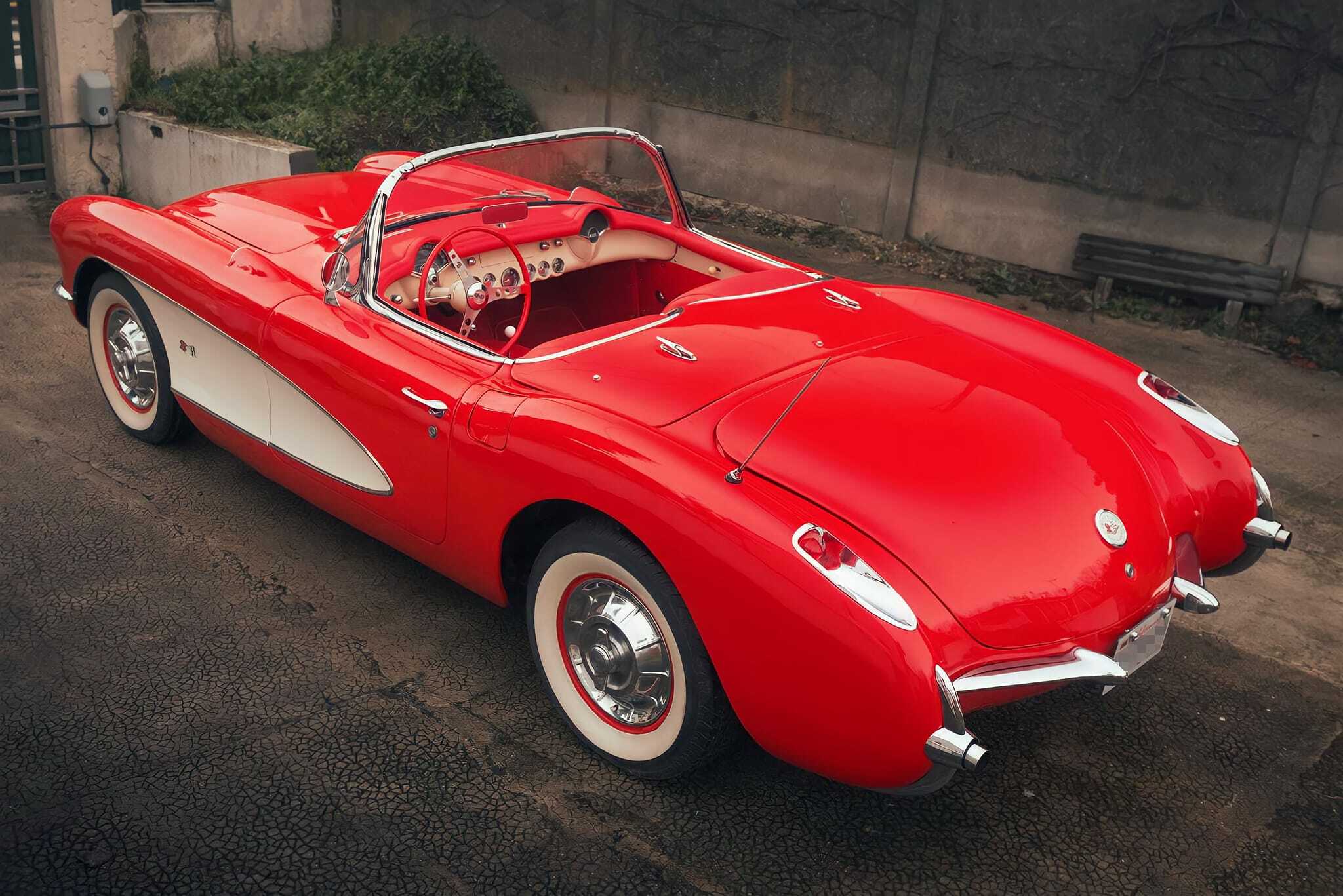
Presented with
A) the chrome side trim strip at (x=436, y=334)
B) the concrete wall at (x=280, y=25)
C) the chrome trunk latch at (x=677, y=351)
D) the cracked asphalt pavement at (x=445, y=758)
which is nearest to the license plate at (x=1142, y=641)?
the cracked asphalt pavement at (x=445, y=758)

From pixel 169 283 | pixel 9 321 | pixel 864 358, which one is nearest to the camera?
pixel 864 358

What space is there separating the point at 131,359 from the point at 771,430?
9.65 feet

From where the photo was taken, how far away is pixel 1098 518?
10.0 feet

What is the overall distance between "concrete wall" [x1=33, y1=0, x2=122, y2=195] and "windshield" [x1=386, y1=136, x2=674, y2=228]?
4865 mm

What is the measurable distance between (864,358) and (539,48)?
24.8 ft

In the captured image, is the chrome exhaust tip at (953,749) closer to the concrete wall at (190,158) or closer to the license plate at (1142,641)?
the license plate at (1142,641)

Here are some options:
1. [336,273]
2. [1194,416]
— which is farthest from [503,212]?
[1194,416]

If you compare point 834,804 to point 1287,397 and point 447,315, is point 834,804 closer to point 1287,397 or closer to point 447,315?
point 447,315

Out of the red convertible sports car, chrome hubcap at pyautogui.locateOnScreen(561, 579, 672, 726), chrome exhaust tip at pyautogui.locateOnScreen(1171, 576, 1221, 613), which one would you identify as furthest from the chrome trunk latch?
chrome exhaust tip at pyautogui.locateOnScreen(1171, 576, 1221, 613)

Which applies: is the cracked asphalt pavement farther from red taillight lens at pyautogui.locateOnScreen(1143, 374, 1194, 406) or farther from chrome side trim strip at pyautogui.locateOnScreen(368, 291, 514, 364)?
chrome side trim strip at pyautogui.locateOnScreen(368, 291, 514, 364)

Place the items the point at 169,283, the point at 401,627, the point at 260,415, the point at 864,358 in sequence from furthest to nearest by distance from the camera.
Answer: the point at 169,283 < the point at 260,415 < the point at 401,627 < the point at 864,358

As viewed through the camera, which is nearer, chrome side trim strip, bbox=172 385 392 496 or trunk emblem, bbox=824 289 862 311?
chrome side trim strip, bbox=172 385 392 496

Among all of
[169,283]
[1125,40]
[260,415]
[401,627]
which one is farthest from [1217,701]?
[1125,40]

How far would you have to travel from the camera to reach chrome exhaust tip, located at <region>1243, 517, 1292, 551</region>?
353 centimetres
